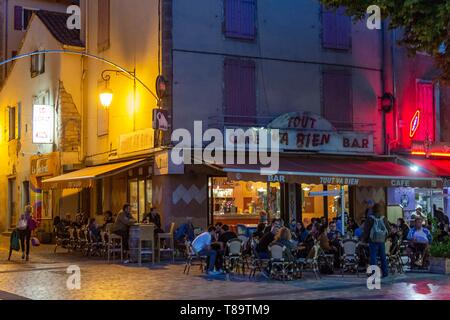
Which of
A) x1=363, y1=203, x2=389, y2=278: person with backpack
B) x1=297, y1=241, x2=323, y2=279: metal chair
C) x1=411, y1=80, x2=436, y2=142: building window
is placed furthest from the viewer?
x1=411, y1=80, x2=436, y2=142: building window

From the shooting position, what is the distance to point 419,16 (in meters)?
13.9

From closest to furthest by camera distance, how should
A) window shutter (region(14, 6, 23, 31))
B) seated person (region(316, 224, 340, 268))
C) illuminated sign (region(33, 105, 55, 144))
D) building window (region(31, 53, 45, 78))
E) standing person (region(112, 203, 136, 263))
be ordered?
seated person (region(316, 224, 340, 268)), standing person (region(112, 203, 136, 263)), illuminated sign (region(33, 105, 55, 144)), building window (region(31, 53, 45, 78)), window shutter (region(14, 6, 23, 31))

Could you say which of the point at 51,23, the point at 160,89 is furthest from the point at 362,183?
the point at 51,23

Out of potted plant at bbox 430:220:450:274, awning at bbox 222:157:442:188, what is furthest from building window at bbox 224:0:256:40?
potted plant at bbox 430:220:450:274

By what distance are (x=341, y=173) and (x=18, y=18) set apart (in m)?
22.3

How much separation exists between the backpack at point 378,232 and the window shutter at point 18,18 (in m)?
25.9

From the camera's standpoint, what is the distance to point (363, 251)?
15344 mm

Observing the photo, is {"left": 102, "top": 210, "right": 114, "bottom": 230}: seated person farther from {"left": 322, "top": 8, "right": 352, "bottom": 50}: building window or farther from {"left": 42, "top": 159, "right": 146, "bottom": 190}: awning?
{"left": 322, "top": 8, "right": 352, "bottom": 50}: building window

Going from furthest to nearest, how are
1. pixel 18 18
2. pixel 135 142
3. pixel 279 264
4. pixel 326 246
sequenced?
1. pixel 18 18
2. pixel 135 142
3. pixel 326 246
4. pixel 279 264

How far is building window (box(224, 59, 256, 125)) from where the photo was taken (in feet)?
65.4

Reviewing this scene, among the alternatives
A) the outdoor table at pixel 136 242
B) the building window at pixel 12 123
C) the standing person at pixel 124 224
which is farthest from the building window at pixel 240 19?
the building window at pixel 12 123

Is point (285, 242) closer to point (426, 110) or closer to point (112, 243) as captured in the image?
point (112, 243)

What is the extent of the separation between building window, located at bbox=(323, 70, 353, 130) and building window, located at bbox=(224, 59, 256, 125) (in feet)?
8.89

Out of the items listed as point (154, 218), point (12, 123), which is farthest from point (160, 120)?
point (12, 123)
